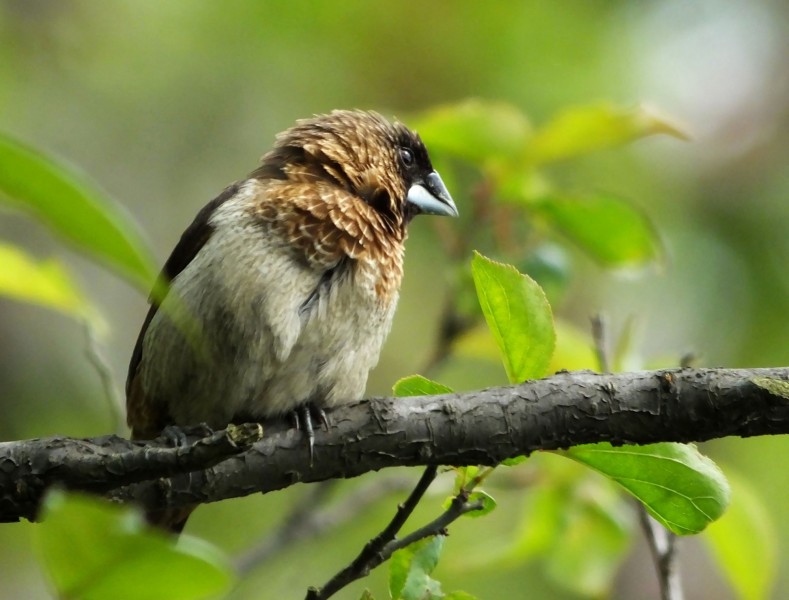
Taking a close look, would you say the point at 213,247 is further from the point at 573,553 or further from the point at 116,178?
the point at 116,178

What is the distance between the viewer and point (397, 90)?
789cm

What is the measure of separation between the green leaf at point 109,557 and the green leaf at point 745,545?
7.77 ft

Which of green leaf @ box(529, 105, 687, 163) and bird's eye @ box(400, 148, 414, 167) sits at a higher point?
bird's eye @ box(400, 148, 414, 167)

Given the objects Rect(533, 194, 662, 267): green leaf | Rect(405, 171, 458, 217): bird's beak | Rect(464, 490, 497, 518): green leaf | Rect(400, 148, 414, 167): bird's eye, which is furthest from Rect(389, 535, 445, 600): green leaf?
Rect(400, 148, 414, 167): bird's eye

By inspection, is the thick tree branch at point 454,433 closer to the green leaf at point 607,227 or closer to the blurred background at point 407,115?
the green leaf at point 607,227

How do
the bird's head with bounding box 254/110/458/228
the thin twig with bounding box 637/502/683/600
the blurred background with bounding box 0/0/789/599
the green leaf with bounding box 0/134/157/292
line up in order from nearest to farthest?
the green leaf with bounding box 0/134/157/292
the thin twig with bounding box 637/502/683/600
the bird's head with bounding box 254/110/458/228
the blurred background with bounding box 0/0/789/599

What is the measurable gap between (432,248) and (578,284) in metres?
1.22

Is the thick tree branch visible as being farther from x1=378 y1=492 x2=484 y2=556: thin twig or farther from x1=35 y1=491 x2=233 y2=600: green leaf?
x1=35 y1=491 x2=233 y2=600: green leaf

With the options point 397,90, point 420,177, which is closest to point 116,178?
point 397,90

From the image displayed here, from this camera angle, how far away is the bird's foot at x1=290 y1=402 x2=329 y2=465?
2902mm

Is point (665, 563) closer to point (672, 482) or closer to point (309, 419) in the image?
point (672, 482)

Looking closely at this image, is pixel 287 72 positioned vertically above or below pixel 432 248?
above

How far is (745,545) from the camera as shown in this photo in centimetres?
346

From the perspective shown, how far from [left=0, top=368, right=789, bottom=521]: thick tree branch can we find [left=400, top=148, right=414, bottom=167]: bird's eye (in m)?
1.88
